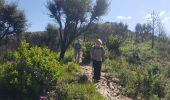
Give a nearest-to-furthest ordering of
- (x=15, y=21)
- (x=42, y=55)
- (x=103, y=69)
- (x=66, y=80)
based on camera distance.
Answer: (x=42, y=55) < (x=66, y=80) < (x=103, y=69) < (x=15, y=21)

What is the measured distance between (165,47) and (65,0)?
20.6m

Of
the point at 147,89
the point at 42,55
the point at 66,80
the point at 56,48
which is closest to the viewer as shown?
the point at 42,55

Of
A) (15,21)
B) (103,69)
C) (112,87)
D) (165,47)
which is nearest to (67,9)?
(15,21)

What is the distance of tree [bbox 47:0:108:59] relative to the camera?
92.0 ft

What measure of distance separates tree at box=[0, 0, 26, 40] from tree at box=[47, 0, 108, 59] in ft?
8.82

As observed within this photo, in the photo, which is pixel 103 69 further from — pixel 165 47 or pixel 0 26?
pixel 165 47

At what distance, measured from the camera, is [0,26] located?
94.3 feet

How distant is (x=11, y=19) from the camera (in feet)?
97.6

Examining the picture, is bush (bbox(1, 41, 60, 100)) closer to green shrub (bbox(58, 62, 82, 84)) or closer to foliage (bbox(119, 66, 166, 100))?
green shrub (bbox(58, 62, 82, 84))

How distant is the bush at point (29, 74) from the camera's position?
39.4ft

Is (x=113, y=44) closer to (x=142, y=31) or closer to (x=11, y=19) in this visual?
(x=11, y=19)

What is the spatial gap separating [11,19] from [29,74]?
1836 cm

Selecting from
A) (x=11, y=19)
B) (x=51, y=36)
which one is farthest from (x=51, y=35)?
(x=11, y=19)

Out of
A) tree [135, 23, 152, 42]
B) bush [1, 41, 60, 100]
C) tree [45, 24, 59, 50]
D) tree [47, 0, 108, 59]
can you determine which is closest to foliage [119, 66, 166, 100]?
bush [1, 41, 60, 100]
